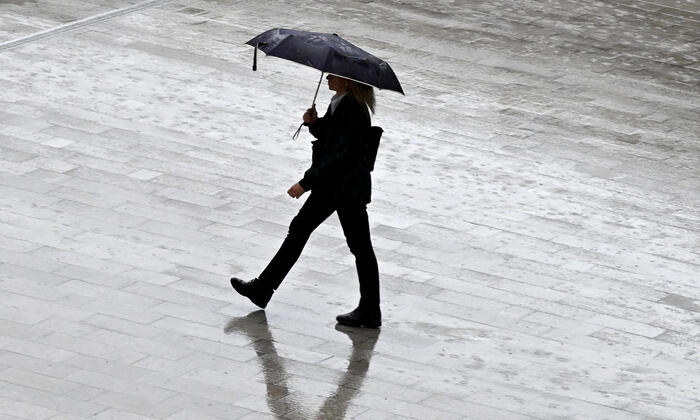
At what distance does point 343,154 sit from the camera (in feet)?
30.5

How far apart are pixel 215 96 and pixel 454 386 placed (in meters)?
5.79

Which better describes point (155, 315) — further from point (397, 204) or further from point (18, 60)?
point (18, 60)

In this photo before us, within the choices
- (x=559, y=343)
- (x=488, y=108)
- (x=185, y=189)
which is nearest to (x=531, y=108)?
(x=488, y=108)

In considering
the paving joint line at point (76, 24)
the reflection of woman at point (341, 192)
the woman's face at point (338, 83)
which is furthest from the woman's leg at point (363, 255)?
the paving joint line at point (76, 24)

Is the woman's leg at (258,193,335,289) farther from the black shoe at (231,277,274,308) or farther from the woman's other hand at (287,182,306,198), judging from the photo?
the woman's other hand at (287,182,306,198)

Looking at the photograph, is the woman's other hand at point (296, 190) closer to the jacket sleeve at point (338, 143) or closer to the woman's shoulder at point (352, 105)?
the jacket sleeve at point (338, 143)

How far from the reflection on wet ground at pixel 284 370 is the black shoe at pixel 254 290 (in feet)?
0.36

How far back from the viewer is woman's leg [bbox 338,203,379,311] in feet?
31.1

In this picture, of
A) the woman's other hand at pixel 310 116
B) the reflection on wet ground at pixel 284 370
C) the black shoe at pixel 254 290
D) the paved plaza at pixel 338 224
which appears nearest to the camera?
the reflection on wet ground at pixel 284 370

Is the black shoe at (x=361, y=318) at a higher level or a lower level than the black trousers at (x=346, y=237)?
lower

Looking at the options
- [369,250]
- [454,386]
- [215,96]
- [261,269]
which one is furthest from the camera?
[215,96]

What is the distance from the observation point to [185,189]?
1158 cm

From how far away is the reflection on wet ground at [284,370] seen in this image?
27.4 ft

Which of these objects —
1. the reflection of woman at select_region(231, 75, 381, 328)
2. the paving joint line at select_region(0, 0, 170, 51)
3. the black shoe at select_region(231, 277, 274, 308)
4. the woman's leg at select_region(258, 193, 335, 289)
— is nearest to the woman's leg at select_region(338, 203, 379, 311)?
the reflection of woman at select_region(231, 75, 381, 328)
